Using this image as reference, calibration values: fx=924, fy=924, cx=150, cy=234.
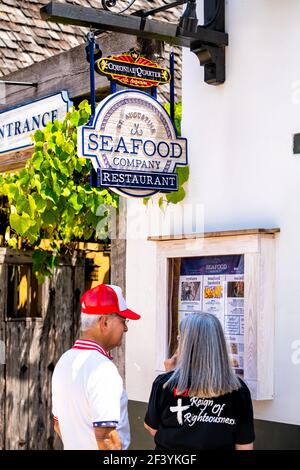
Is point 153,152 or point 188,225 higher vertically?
point 153,152

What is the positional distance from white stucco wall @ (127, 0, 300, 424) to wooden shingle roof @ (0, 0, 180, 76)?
10.6 ft

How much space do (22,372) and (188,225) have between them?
2.82m

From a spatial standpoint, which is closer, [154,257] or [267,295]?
[267,295]

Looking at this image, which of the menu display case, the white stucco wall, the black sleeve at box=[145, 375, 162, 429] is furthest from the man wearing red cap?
the white stucco wall

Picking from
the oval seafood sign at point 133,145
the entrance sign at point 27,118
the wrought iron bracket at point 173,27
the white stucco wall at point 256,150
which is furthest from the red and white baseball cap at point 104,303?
the entrance sign at point 27,118

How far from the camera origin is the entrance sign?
6512mm

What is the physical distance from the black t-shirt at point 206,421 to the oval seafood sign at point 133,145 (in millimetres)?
1372

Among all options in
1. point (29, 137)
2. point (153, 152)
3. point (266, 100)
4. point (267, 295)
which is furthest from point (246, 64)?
point (29, 137)

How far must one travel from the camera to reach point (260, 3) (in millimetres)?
4965

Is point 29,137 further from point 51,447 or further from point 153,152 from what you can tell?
point 51,447

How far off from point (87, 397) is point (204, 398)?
51 cm

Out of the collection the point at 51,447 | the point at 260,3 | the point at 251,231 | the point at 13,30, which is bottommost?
the point at 51,447

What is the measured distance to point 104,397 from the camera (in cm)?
399

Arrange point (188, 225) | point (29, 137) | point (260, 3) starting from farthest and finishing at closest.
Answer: point (29, 137), point (188, 225), point (260, 3)
